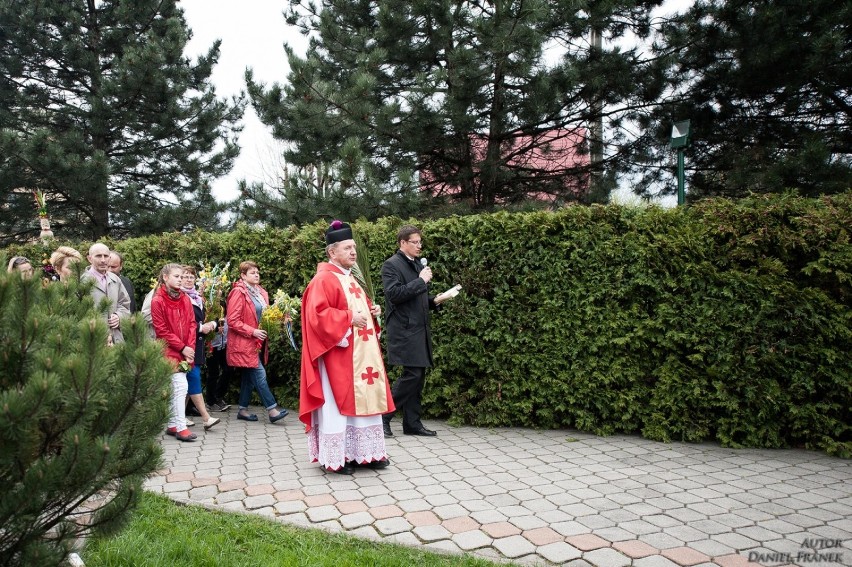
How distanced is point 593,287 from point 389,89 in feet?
22.8

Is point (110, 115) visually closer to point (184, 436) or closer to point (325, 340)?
point (184, 436)

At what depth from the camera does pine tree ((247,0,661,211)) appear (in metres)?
10.0

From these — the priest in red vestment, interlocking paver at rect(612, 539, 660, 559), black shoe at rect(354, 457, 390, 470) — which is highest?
the priest in red vestment

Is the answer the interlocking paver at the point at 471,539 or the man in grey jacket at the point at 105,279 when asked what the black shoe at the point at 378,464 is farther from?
the man in grey jacket at the point at 105,279

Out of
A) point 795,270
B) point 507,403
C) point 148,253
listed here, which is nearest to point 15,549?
point 507,403

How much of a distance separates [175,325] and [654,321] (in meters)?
4.88

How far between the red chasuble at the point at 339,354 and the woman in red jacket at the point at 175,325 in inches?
73.0

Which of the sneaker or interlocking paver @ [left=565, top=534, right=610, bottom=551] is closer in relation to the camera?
interlocking paver @ [left=565, top=534, right=610, bottom=551]

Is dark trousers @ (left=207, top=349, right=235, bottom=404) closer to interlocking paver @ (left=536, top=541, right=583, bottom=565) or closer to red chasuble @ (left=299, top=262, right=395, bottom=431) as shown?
red chasuble @ (left=299, top=262, right=395, bottom=431)

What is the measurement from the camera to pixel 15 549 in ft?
7.16

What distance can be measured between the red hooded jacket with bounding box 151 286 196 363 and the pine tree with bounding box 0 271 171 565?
13.2 ft

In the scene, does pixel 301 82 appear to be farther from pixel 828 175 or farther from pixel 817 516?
pixel 817 516

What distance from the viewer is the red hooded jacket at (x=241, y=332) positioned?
7164 millimetres

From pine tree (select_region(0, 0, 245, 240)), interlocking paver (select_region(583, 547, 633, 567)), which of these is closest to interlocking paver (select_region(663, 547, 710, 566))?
interlocking paver (select_region(583, 547, 633, 567))
